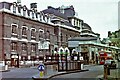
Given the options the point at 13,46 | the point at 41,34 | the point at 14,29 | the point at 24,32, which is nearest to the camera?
the point at 13,46

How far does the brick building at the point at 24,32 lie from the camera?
43781 mm

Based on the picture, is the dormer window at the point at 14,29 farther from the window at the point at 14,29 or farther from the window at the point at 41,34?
A: the window at the point at 41,34

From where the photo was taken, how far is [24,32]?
161 ft

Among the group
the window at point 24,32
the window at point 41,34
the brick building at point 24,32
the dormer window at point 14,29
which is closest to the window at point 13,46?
the brick building at point 24,32

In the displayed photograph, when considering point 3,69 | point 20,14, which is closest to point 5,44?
point 20,14

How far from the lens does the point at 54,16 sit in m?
63.3

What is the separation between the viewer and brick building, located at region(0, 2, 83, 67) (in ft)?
144

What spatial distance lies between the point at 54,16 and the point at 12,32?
61.8 feet

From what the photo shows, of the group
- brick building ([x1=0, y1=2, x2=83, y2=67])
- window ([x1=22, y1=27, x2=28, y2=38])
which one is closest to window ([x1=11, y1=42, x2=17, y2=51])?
brick building ([x1=0, y1=2, x2=83, y2=67])

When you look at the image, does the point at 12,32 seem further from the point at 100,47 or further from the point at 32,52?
the point at 100,47

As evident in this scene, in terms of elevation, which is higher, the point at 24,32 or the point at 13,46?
the point at 24,32

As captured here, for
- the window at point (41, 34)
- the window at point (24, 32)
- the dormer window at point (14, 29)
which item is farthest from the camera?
the window at point (41, 34)

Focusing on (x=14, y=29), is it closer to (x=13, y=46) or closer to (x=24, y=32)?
(x=13, y=46)

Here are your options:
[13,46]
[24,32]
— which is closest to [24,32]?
[24,32]
